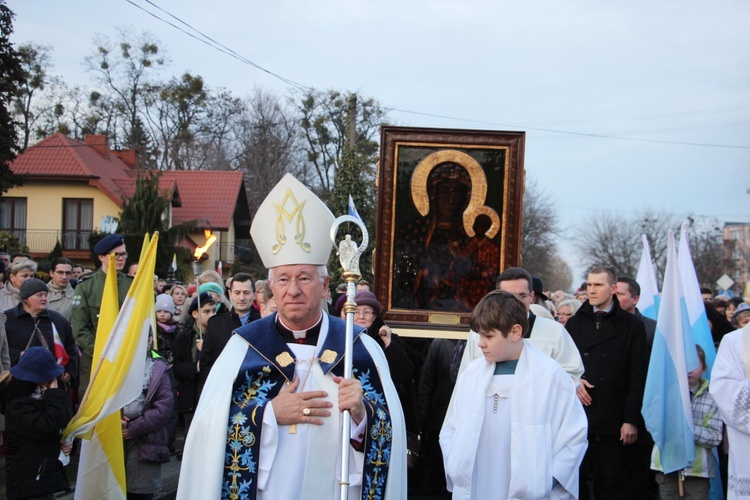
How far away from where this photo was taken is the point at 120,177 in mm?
43344

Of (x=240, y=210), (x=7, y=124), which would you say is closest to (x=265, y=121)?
(x=240, y=210)

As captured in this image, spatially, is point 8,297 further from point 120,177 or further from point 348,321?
point 120,177

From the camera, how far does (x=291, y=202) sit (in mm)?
4520

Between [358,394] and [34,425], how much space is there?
3.27 m

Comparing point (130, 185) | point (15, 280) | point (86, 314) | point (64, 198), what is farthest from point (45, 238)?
point (86, 314)

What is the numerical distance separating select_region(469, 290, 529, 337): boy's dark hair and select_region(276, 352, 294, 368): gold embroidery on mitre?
1.27 meters

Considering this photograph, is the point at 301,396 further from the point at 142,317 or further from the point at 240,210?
the point at 240,210

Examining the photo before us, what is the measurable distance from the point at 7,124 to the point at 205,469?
73.0ft

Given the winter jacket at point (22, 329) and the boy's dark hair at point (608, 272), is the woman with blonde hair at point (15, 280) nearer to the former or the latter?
the winter jacket at point (22, 329)

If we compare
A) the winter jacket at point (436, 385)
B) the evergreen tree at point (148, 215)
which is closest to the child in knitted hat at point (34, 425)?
the winter jacket at point (436, 385)

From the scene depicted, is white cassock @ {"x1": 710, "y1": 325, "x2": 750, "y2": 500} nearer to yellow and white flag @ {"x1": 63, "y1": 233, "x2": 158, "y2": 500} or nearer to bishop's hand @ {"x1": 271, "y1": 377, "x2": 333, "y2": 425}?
bishop's hand @ {"x1": 271, "y1": 377, "x2": 333, "y2": 425}

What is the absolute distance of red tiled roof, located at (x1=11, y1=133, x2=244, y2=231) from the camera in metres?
40.1

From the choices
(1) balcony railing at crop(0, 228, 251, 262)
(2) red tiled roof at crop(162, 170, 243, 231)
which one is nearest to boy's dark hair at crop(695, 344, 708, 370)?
(1) balcony railing at crop(0, 228, 251, 262)

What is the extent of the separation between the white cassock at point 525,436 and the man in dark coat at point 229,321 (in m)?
3.18
